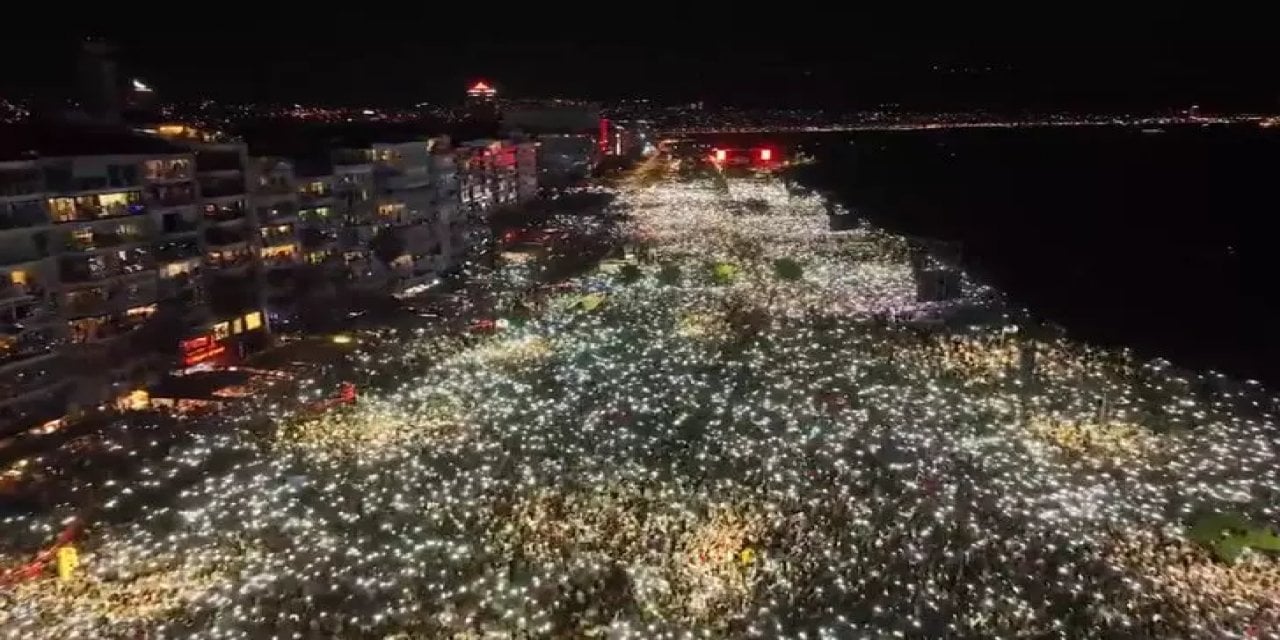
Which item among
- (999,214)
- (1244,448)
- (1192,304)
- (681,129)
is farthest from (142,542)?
(681,129)

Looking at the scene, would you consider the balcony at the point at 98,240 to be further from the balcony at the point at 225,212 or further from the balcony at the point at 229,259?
the balcony at the point at 225,212

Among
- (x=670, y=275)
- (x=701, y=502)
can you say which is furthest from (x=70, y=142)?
(x=670, y=275)

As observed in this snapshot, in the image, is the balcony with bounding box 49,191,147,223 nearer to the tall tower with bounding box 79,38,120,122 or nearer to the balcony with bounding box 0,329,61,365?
the balcony with bounding box 0,329,61,365

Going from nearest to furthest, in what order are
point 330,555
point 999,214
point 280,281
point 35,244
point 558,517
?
point 330,555 < point 558,517 < point 35,244 < point 280,281 < point 999,214

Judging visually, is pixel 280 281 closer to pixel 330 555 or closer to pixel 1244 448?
pixel 330 555

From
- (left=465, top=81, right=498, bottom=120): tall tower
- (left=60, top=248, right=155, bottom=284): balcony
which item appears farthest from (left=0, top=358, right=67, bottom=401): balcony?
(left=465, top=81, right=498, bottom=120): tall tower

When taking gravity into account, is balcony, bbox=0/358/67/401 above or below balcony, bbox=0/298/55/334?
below
